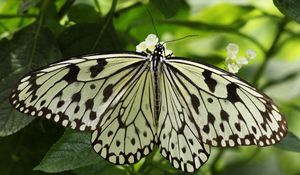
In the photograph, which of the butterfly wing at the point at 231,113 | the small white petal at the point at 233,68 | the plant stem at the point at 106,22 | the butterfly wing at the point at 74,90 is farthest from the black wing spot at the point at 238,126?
the plant stem at the point at 106,22

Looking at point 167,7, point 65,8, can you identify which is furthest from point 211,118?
point 65,8

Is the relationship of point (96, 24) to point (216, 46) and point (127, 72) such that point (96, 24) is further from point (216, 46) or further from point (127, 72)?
point (216, 46)

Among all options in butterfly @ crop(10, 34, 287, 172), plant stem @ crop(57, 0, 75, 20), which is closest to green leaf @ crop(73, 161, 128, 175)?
butterfly @ crop(10, 34, 287, 172)

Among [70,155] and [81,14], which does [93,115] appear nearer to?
[70,155]

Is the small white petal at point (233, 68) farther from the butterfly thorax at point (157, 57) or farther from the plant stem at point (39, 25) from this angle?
the plant stem at point (39, 25)

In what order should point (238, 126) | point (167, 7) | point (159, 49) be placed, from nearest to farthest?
point (238, 126)
point (159, 49)
point (167, 7)
